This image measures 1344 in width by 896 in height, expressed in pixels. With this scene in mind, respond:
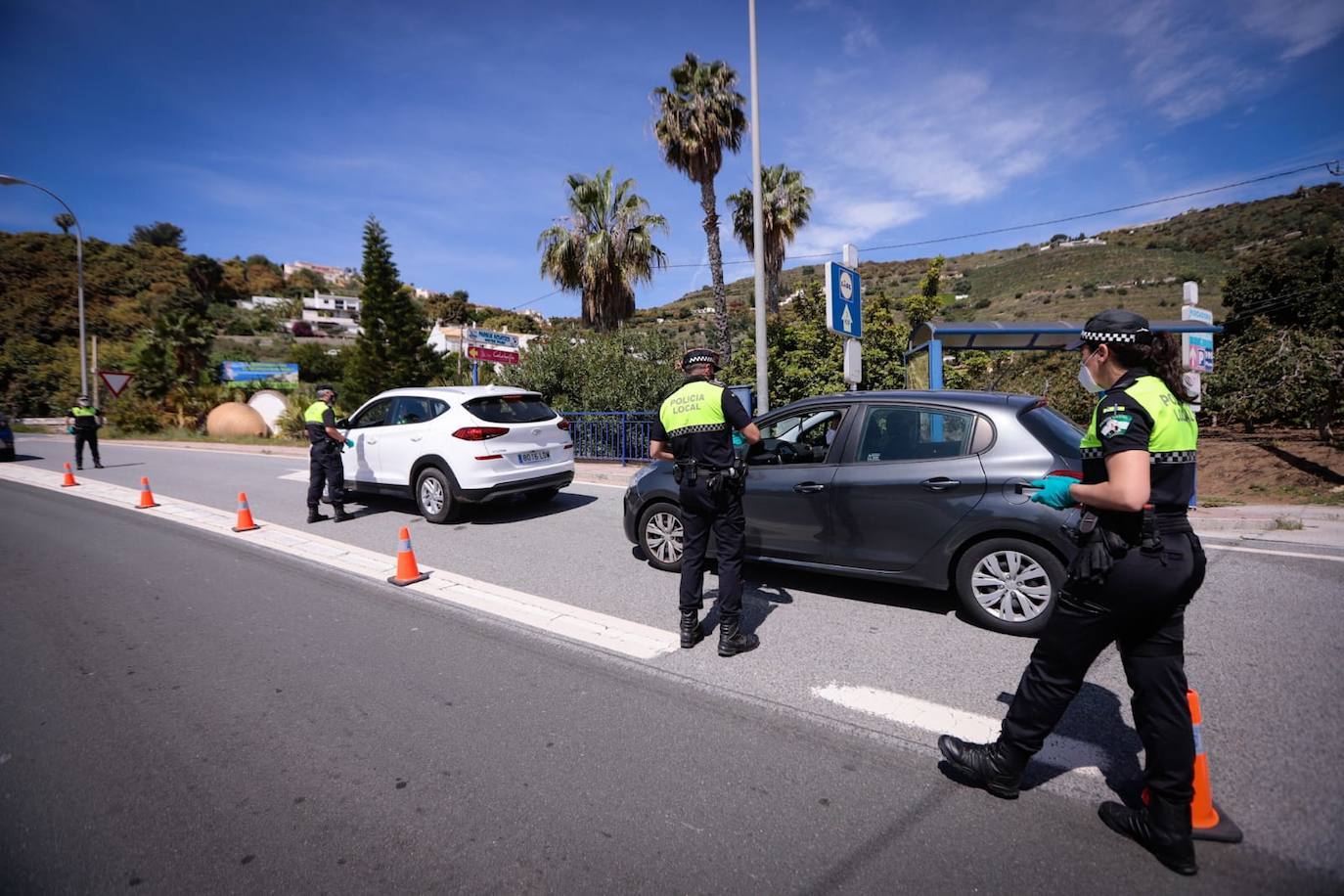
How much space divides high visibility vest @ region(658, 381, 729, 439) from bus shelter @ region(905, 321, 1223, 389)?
22.8 feet

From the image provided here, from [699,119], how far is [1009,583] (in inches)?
628

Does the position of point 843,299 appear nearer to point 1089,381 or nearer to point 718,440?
point 718,440

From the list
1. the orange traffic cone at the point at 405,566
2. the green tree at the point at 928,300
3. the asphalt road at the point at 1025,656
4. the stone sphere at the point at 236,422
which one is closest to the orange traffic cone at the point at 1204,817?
the asphalt road at the point at 1025,656

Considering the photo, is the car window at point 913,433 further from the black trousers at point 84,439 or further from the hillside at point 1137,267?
the hillside at point 1137,267

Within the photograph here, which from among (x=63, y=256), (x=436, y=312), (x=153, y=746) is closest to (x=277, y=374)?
(x=436, y=312)

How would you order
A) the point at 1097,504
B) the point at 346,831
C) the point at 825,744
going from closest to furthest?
the point at 1097,504
the point at 346,831
the point at 825,744

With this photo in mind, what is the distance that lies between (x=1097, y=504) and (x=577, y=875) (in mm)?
2112

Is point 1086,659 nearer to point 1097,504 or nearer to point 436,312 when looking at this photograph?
point 1097,504

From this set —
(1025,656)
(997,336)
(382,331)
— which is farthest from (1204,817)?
(382,331)

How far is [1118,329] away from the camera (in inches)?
86.7

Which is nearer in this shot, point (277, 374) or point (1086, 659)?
point (1086, 659)

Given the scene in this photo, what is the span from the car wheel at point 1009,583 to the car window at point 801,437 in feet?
4.05

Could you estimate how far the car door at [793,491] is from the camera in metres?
4.59

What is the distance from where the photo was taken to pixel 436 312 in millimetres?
98688
